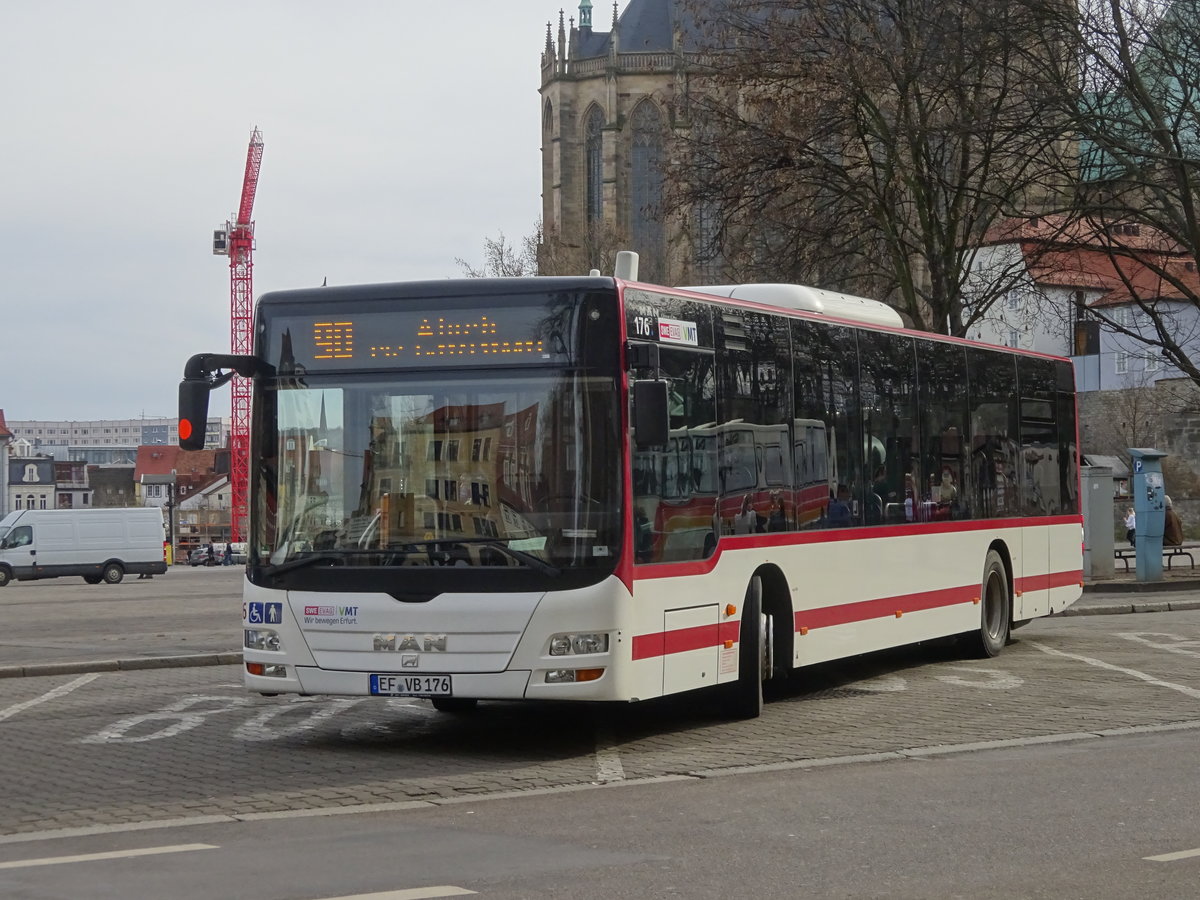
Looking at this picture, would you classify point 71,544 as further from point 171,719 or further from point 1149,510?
point 171,719

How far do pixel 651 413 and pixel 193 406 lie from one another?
9.20 ft

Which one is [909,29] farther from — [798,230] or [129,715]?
[129,715]

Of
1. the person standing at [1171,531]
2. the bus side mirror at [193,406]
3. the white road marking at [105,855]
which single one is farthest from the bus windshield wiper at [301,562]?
the person standing at [1171,531]

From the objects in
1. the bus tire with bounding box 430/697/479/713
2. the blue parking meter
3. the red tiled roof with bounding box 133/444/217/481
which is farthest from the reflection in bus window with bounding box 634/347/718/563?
the red tiled roof with bounding box 133/444/217/481

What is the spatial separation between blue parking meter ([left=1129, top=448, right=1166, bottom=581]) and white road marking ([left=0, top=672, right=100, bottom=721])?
20268mm

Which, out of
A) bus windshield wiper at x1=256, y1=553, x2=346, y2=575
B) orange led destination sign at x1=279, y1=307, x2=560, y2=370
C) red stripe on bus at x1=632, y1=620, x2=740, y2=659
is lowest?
red stripe on bus at x1=632, y1=620, x2=740, y2=659

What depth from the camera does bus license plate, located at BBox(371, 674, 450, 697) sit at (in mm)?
10906

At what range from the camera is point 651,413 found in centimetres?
1090

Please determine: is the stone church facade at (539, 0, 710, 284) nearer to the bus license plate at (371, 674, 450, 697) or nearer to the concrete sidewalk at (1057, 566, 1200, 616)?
the concrete sidewalk at (1057, 566, 1200, 616)

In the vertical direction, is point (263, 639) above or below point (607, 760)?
above

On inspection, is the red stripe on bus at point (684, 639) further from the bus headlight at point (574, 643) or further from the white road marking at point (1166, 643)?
the white road marking at point (1166, 643)

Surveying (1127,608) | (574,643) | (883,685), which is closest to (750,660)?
(574,643)

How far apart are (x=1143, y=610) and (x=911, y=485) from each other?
11.1 metres

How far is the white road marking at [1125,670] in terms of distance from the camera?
1435cm
